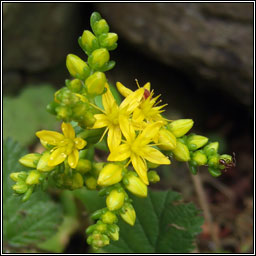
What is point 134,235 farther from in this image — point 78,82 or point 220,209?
point 220,209

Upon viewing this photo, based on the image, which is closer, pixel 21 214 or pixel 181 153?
pixel 181 153

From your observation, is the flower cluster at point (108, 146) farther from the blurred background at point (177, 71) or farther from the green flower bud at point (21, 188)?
the blurred background at point (177, 71)

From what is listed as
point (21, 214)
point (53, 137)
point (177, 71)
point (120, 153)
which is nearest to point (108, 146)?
point (120, 153)

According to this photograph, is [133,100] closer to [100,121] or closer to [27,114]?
[100,121]

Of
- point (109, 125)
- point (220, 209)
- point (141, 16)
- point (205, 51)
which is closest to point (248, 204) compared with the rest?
point (220, 209)

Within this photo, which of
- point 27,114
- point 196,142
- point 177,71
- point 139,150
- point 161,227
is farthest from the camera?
point 177,71

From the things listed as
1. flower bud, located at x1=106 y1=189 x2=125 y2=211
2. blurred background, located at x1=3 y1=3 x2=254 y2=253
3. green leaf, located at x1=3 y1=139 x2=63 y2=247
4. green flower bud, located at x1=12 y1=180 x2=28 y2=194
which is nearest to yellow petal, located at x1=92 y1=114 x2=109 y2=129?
flower bud, located at x1=106 y1=189 x2=125 y2=211

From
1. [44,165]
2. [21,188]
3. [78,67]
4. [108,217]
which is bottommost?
[108,217]
